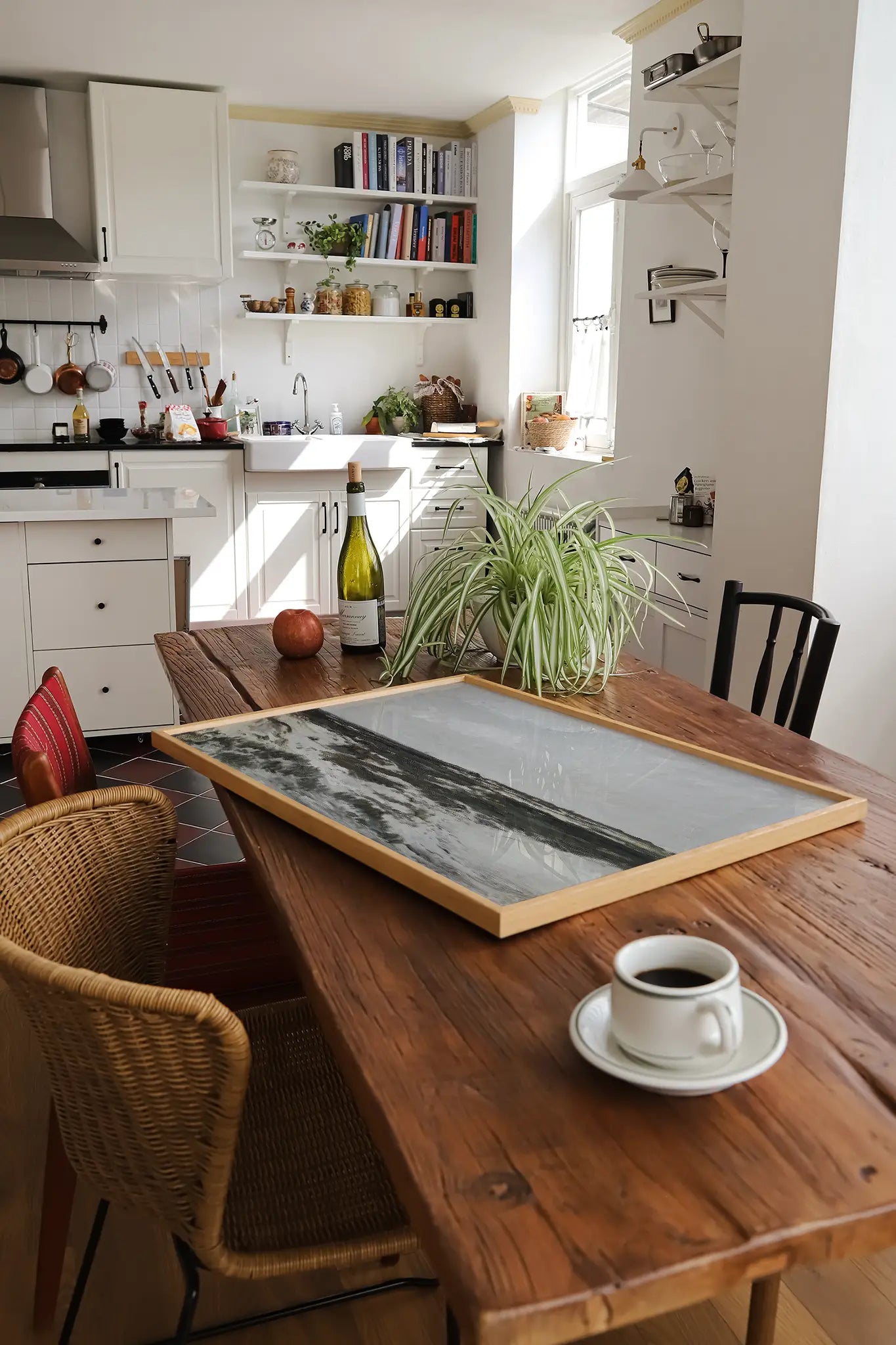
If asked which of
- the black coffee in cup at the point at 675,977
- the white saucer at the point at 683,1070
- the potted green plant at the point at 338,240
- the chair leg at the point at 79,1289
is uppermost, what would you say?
the potted green plant at the point at 338,240

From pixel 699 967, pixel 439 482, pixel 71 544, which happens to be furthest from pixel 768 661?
pixel 439 482

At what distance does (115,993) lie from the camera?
0.93 m

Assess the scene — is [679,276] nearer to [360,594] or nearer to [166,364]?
[360,594]

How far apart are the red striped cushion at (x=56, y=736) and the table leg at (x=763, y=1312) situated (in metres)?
1.06

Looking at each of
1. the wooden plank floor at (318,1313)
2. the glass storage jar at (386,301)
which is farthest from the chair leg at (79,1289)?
the glass storage jar at (386,301)

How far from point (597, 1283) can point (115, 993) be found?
0.48 m

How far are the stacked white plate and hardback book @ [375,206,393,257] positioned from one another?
8.92ft

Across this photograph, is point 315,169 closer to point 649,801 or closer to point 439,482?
point 439,482

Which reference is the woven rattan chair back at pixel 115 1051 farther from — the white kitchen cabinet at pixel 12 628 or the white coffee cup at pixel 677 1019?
the white kitchen cabinet at pixel 12 628

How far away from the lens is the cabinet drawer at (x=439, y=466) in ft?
20.0

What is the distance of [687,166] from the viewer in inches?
163

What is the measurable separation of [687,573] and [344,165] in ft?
12.5

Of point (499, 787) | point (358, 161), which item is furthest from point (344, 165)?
point (499, 787)

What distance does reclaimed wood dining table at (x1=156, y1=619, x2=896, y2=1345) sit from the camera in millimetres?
657
